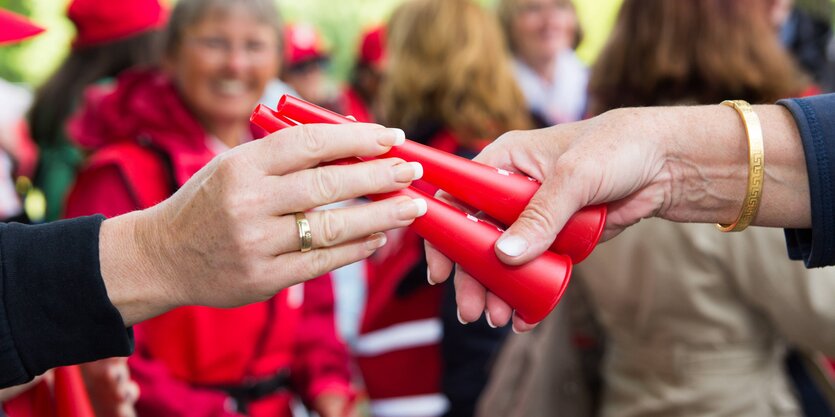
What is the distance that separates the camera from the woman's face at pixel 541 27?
4.24m

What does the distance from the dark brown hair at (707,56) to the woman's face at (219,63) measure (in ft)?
4.29

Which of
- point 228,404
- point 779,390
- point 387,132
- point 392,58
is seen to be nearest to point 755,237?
point 779,390

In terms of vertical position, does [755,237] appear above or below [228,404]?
above

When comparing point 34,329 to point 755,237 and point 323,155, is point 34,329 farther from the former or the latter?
point 755,237

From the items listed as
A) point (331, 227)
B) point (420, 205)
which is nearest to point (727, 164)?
point (420, 205)

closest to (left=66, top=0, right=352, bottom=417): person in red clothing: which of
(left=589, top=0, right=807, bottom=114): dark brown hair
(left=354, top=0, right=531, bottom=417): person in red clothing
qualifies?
(left=354, top=0, right=531, bottom=417): person in red clothing

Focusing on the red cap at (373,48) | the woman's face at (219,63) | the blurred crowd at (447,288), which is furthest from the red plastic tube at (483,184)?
the red cap at (373,48)

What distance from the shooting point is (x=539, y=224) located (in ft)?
4.41

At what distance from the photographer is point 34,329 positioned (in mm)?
1203

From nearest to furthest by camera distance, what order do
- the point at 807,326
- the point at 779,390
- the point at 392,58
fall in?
the point at 807,326
the point at 779,390
the point at 392,58

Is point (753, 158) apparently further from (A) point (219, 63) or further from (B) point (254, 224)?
(A) point (219, 63)

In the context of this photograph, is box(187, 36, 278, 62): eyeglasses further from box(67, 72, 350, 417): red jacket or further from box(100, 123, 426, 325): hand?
box(100, 123, 426, 325): hand

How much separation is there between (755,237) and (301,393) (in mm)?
1511

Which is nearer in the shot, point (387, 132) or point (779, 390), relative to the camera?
point (387, 132)
